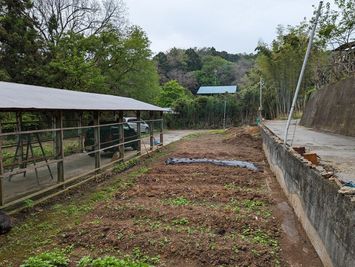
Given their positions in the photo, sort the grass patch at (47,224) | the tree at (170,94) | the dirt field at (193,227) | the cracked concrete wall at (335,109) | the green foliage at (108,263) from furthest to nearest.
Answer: the tree at (170,94) → the cracked concrete wall at (335,109) → the grass patch at (47,224) → the dirt field at (193,227) → the green foliage at (108,263)

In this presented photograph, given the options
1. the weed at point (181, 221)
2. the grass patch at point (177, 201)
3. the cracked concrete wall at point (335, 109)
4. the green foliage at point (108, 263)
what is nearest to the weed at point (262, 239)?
the weed at point (181, 221)

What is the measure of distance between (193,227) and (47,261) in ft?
6.30

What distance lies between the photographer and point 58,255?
12.1ft

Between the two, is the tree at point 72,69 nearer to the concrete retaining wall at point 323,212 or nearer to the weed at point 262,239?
the concrete retaining wall at point 323,212

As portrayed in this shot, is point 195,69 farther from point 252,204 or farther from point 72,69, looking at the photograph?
point 252,204

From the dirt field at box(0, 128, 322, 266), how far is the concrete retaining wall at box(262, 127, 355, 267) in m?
0.24

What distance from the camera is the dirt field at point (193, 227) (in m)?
3.75

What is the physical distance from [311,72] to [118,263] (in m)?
22.9

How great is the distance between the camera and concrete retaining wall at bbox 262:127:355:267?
2.78 metres

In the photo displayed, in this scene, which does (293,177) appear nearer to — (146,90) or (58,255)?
(58,255)

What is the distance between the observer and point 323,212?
11.5 ft

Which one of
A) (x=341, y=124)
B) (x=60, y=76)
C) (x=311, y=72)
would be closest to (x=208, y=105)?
(x=311, y=72)

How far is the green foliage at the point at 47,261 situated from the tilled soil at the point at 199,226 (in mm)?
273

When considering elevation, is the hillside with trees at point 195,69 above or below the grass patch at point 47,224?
above
